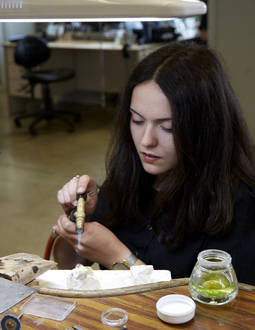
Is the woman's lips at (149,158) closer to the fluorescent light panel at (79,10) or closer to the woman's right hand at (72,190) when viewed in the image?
the woman's right hand at (72,190)

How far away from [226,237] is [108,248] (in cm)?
31

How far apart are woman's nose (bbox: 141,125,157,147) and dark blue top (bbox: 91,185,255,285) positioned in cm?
27

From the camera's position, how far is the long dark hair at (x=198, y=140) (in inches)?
49.0

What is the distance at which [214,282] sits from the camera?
948mm

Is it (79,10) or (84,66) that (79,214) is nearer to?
(79,10)

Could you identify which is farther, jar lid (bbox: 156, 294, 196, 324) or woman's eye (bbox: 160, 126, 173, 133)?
woman's eye (bbox: 160, 126, 173, 133)

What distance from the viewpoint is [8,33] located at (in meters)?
7.07

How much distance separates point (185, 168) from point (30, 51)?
4000 mm

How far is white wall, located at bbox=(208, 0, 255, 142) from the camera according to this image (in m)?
4.00

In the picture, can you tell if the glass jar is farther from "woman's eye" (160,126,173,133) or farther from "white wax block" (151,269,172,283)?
"woman's eye" (160,126,173,133)

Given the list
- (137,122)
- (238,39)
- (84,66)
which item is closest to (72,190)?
(137,122)

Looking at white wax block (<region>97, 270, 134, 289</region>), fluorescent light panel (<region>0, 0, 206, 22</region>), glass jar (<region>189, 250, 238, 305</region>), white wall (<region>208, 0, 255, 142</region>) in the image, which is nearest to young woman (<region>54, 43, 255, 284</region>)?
white wax block (<region>97, 270, 134, 289</region>)

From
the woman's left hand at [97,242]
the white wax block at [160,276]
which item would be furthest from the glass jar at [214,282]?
the woman's left hand at [97,242]

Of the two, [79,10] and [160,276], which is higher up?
[79,10]
